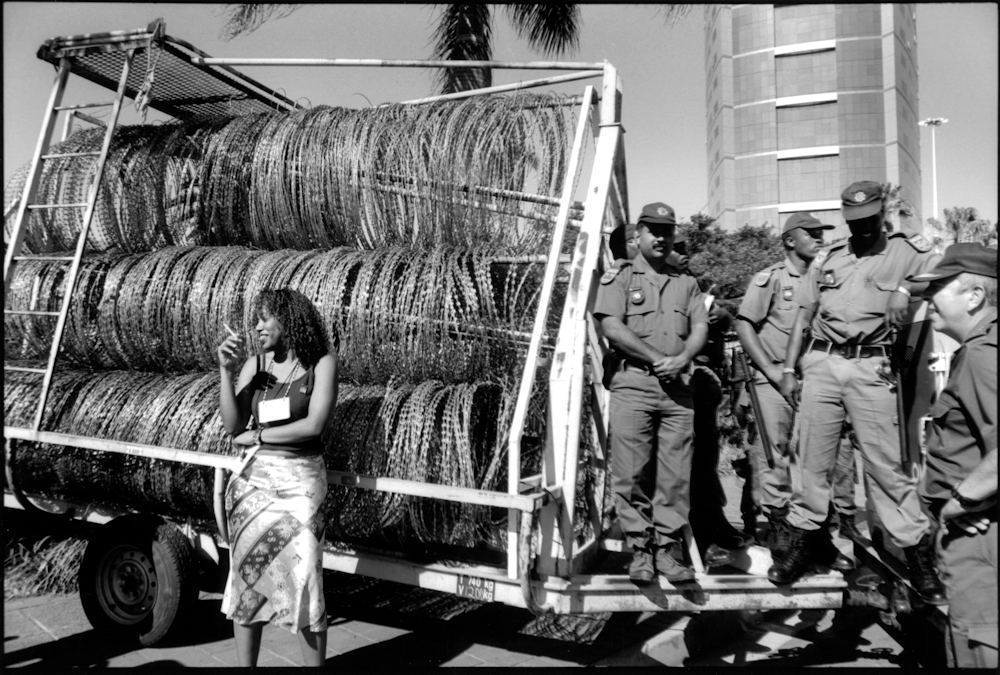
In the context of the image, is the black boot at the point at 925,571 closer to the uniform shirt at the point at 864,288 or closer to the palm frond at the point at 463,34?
the uniform shirt at the point at 864,288

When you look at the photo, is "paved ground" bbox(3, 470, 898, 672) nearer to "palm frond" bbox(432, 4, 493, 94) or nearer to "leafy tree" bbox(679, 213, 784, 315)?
"palm frond" bbox(432, 4, 493, 94)

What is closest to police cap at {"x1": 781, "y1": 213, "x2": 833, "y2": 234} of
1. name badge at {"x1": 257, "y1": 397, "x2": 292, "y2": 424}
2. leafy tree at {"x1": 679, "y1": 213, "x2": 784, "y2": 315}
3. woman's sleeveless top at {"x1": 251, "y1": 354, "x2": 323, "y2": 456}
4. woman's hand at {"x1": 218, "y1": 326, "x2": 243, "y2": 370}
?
woman's sleeveless top at {"x1": 251, "y1": 354, "x2": 323, "y2": 456}

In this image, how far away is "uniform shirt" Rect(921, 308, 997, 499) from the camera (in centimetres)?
293

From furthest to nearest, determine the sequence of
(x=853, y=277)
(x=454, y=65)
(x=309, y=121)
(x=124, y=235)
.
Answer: (x=124, y=235)
(x=309, y=121)
(x=454, y=65)
(x=853, y=277)

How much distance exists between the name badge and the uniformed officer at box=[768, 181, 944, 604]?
2480 mm

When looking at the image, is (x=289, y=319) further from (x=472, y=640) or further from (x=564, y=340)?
(x=472, y=640)

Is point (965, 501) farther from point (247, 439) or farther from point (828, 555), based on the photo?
point (247, 439)

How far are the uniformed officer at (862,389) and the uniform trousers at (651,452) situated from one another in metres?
0.58

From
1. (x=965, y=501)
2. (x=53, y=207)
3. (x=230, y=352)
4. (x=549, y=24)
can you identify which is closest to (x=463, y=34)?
(x=549, y=24)

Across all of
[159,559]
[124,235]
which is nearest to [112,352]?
[124,235]

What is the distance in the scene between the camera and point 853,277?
165 inches

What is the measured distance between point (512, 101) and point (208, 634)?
3547 mm

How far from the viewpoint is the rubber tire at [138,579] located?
4320mm

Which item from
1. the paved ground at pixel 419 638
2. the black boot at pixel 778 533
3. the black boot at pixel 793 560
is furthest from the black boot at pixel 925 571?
the paved ground at pixel 419 638
